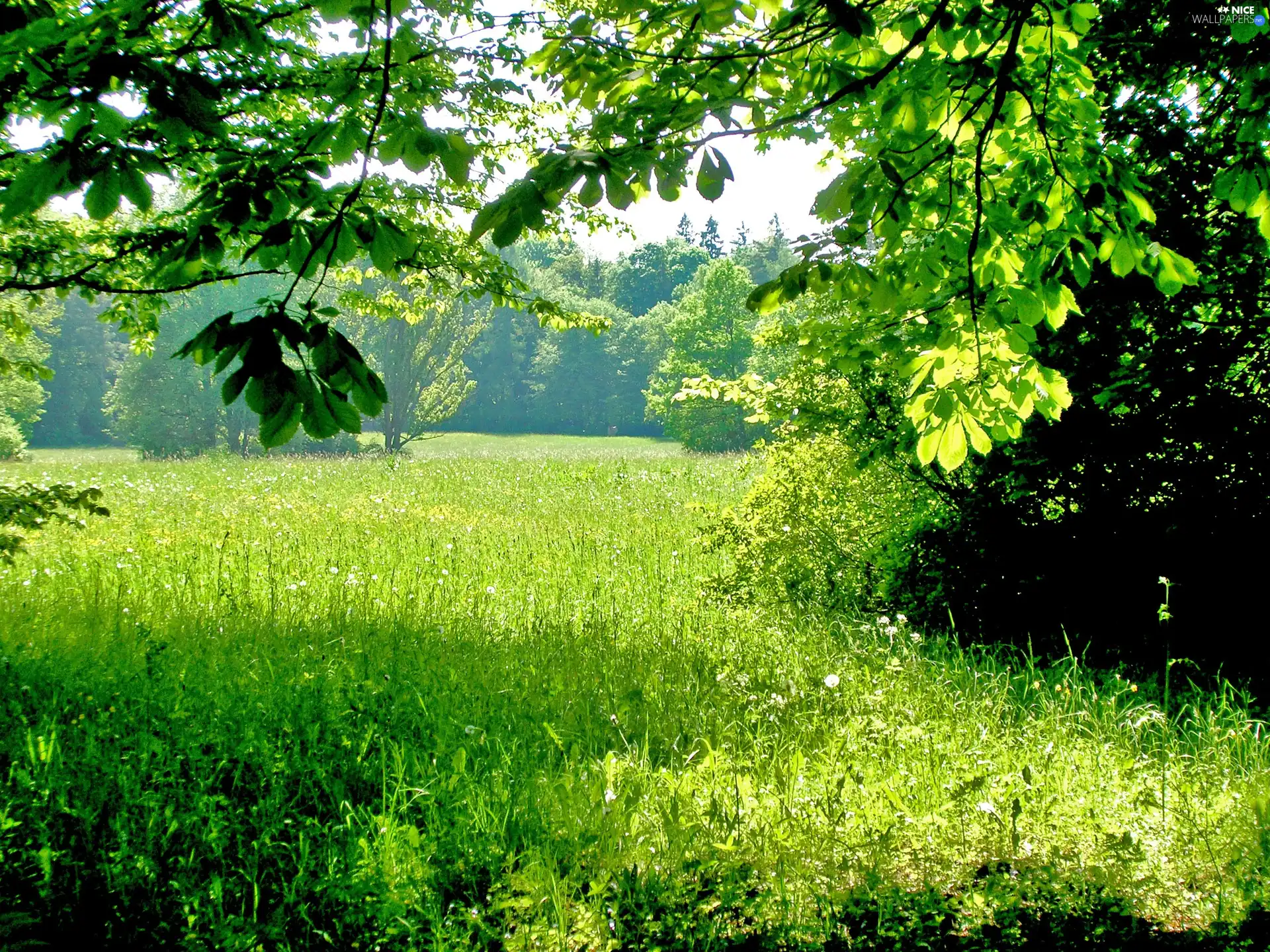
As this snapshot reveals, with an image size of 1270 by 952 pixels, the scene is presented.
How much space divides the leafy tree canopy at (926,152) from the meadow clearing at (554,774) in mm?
1578

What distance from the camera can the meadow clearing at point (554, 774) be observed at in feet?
8.75

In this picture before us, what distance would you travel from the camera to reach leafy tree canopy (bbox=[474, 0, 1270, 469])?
223cm

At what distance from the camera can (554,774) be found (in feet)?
11.8

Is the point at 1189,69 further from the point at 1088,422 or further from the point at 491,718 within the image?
the point at 491,718

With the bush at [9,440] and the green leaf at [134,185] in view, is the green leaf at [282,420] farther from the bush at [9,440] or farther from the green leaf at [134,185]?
the bush at [9,440]

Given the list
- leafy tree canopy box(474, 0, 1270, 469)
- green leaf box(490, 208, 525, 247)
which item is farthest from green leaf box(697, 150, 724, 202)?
green leaf box(490, 208, 525, 247)

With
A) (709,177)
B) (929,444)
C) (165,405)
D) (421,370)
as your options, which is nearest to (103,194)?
(709,177)

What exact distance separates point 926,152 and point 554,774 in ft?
10.5

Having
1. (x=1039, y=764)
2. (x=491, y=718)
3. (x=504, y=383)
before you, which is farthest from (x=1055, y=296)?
(x=504, y=383)

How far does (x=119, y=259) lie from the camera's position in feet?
17.7

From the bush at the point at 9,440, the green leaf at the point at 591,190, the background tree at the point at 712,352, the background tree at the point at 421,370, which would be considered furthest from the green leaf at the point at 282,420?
the background tree at the point at 712,352

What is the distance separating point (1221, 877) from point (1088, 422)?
3141 mm

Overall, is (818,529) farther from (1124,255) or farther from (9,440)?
(9,440)

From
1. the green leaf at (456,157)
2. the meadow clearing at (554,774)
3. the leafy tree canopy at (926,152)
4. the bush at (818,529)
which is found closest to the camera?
the green leaf at (456,157)
